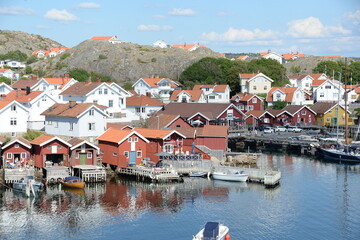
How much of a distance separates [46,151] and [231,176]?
59.2 ft

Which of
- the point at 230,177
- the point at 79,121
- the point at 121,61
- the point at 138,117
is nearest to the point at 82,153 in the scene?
the point at 79,121

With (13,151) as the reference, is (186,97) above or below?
above

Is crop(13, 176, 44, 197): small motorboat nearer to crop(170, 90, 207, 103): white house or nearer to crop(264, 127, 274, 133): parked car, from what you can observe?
crop(264, 127, 274, 133): parked car

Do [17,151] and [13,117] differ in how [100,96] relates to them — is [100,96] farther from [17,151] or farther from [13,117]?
[17,151]

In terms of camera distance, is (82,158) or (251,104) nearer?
(82,158)

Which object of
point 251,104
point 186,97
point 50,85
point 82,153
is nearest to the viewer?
point 82,153

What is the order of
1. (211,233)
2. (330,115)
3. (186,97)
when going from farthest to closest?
(186,97) → (330,115) → (211,233)

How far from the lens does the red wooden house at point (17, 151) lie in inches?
2154

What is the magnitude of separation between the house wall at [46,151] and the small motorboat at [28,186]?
13.6ft

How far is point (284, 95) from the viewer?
11025 cm

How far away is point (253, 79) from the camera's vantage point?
117m

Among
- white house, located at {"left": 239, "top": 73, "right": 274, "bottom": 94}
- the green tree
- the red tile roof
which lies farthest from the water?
white house, located at {"left": 239, "top": 73, "right": 274, "bottom": 94}

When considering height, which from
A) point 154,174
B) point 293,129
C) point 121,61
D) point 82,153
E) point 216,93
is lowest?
point 154,174

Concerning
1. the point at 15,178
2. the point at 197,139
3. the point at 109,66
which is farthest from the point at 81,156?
the point at 109,66
